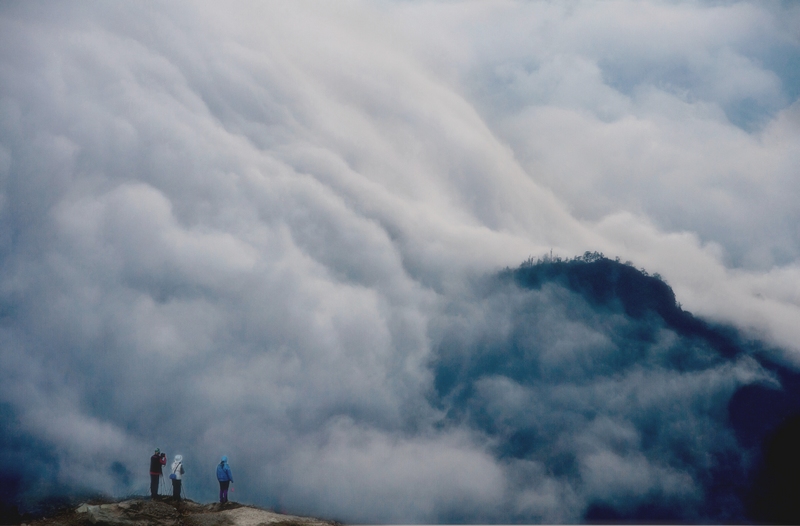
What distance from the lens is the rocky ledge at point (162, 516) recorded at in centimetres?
3222

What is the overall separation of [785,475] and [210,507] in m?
105

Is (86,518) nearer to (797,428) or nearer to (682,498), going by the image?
(682,498)

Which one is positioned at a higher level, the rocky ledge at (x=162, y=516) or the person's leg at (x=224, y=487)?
the person's leg at (x=224, y=487)

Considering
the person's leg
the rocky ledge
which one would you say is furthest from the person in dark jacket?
the person's leg

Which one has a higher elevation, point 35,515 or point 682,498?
point 35,515

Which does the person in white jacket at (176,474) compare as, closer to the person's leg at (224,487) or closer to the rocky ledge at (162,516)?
the rocky ledge at (162,516)

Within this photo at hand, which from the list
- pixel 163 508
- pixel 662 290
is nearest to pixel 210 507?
pixel 163 508

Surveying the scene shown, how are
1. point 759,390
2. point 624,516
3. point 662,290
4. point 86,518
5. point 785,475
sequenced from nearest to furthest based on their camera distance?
point 86,518, point 785,475, point 624,516, point 759,390, point 662,290

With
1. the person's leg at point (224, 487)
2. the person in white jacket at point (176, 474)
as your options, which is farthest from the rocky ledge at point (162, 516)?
the person's leg at point (224, 487)

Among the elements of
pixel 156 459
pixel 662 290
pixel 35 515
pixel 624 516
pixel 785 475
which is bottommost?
pixel 624 516

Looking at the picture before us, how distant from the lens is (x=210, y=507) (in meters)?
36.8

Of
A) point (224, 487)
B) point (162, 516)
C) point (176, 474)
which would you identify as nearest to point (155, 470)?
point (176, 474)

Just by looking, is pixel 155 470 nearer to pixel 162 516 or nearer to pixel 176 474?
pixel 176 474

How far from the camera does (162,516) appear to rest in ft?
110
